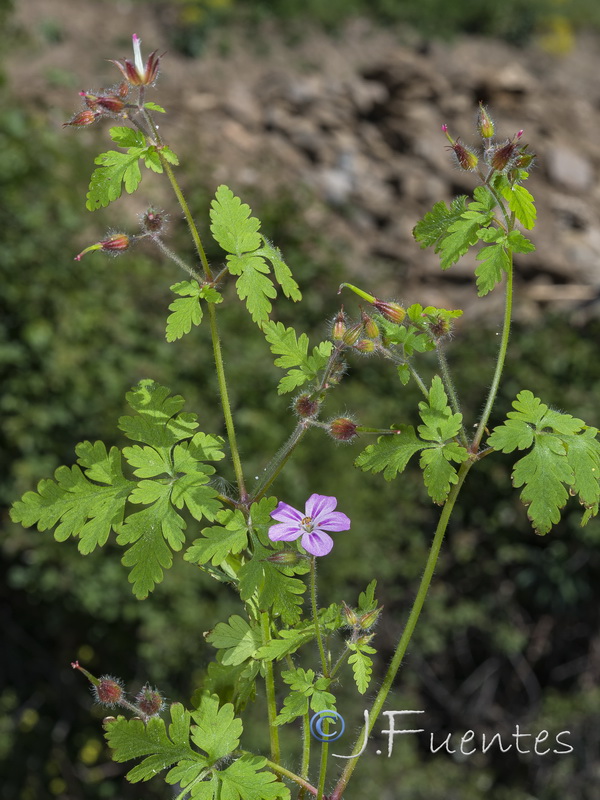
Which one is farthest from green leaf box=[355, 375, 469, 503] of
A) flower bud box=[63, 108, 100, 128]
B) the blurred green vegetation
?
the blurred green vegetation

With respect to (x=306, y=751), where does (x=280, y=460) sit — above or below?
above

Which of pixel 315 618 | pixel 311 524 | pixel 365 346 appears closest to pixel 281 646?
pixel 315 618

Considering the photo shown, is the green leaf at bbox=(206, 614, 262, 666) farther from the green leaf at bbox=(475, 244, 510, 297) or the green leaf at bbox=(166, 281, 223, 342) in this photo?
the green leaf at bbox=(475, 244, 510, 297)

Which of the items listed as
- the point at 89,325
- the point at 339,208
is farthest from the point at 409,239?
the point at 89,325

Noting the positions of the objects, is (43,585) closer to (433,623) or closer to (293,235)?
(433,623)

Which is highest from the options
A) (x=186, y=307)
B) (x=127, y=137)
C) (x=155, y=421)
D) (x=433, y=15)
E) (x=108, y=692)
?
(x=127, y=137)

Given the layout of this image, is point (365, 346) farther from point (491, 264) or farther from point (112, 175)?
point (112, 175)

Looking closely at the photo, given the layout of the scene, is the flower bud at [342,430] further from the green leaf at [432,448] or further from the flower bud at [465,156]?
the flower bud at [465,156]
